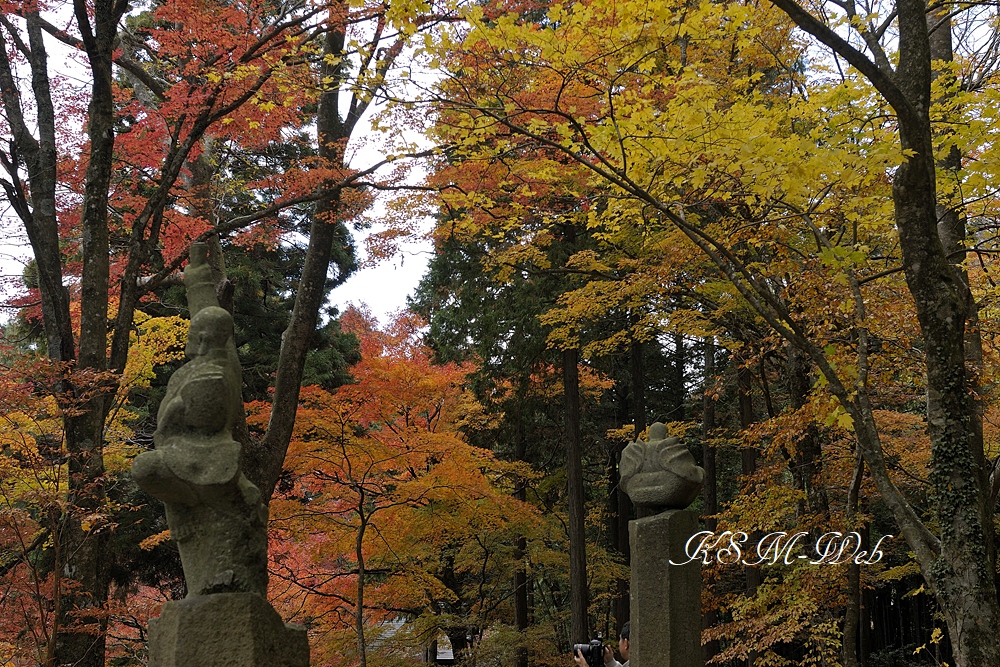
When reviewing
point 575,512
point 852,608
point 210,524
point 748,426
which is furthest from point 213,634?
point 748,426

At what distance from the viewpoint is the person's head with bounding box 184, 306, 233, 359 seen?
12.9 ft

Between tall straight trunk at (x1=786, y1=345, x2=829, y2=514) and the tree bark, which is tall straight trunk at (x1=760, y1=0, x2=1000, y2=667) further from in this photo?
the tree bark

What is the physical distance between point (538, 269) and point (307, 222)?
23.8ft

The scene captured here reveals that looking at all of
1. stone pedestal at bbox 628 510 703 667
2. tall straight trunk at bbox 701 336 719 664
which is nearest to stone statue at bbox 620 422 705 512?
stone pedestal at bbox 628 510 703 667

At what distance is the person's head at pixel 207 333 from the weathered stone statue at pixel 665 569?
286 centimetres

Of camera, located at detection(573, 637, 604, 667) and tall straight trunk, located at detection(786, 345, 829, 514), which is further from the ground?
tall straight trunk, located at detection(786, 345, 829, 514)

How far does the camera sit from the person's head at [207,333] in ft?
12.9

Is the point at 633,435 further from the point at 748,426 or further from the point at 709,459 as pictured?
the point at 748,426

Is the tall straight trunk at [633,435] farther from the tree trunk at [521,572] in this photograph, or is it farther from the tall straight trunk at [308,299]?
the tall straight trunk at [308,299]

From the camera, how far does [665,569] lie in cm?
486

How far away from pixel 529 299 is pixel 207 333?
9.17 metres

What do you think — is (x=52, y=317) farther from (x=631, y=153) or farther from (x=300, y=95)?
(x=631, y=153)

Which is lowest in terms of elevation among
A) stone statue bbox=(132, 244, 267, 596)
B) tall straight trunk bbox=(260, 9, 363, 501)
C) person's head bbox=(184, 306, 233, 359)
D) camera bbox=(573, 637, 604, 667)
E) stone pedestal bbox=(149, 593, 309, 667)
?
camera bbox=(573, 637, 604, 667)

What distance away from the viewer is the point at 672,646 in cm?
478
